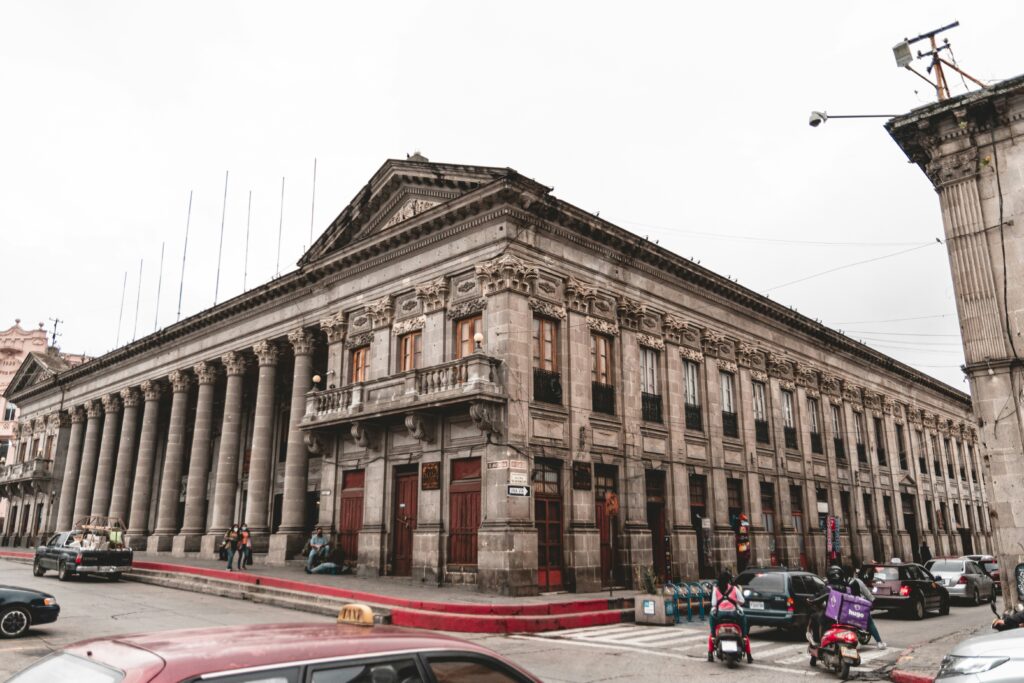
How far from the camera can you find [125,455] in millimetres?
42906

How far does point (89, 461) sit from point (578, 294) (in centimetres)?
3766

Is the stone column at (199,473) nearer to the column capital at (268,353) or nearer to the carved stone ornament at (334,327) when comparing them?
the column capital at (268,353)

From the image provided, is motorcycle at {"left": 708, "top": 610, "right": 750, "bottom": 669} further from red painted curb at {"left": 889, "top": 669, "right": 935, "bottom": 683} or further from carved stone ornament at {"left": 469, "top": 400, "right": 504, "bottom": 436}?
carved stone ornament at {"left": 469, "top": 400, "right": 504, "bottom": 436}

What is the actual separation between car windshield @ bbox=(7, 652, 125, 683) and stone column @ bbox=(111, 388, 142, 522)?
4408cm

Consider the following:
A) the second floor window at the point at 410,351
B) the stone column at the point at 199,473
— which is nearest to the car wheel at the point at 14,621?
the second floor window at the point at 410,351

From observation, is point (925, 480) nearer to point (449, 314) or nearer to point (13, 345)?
point (449, 314)

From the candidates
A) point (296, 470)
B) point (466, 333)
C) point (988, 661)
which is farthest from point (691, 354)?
point (988, 661)

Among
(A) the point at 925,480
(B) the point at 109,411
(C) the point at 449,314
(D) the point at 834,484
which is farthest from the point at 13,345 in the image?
(A) the point at 925,480

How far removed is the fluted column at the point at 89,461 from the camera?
154ft

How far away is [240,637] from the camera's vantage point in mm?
3854

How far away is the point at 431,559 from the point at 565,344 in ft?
26.5

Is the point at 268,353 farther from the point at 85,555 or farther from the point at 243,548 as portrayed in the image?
the point at 85,555

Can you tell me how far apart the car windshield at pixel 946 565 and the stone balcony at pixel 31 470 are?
53.1 metres

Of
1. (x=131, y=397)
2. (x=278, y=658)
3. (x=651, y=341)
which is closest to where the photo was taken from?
(x=278, y=658)
